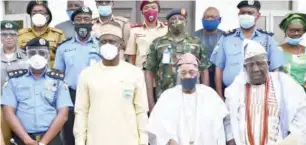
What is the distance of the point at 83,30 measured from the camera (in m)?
7.58

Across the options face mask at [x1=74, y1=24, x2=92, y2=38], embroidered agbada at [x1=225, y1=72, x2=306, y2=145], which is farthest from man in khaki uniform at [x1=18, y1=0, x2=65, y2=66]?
embroidered agbada at [x1=225, y1=72, x2=306, y2=145]

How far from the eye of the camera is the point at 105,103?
6.63 metres

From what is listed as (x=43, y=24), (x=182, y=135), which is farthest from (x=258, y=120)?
(x=43, y=24)

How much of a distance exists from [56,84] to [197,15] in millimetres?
3558

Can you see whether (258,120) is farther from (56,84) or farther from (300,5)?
(300,5)

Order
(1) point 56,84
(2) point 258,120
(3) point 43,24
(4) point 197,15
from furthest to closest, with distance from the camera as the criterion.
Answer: (4) point 197,15
(3) point 43,24
(1) point 56,84
(2) point 258,120

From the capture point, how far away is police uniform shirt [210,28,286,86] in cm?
761

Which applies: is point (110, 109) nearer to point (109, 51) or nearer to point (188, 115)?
point (109, 51)

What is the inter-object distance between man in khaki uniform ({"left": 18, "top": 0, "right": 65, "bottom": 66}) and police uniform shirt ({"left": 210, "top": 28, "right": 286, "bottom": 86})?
1.86 m

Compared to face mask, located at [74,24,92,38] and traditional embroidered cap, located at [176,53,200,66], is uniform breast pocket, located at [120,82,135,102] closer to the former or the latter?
traditional embroidered cap, located at [176,53,200,66]

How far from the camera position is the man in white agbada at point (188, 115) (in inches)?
264

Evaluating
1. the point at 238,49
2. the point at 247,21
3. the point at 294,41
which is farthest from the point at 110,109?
the point at 294,41

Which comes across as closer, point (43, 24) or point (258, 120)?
point (258, 120)

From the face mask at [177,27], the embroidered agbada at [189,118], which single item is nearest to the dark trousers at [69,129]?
the embroidered agbada at [189,118]
